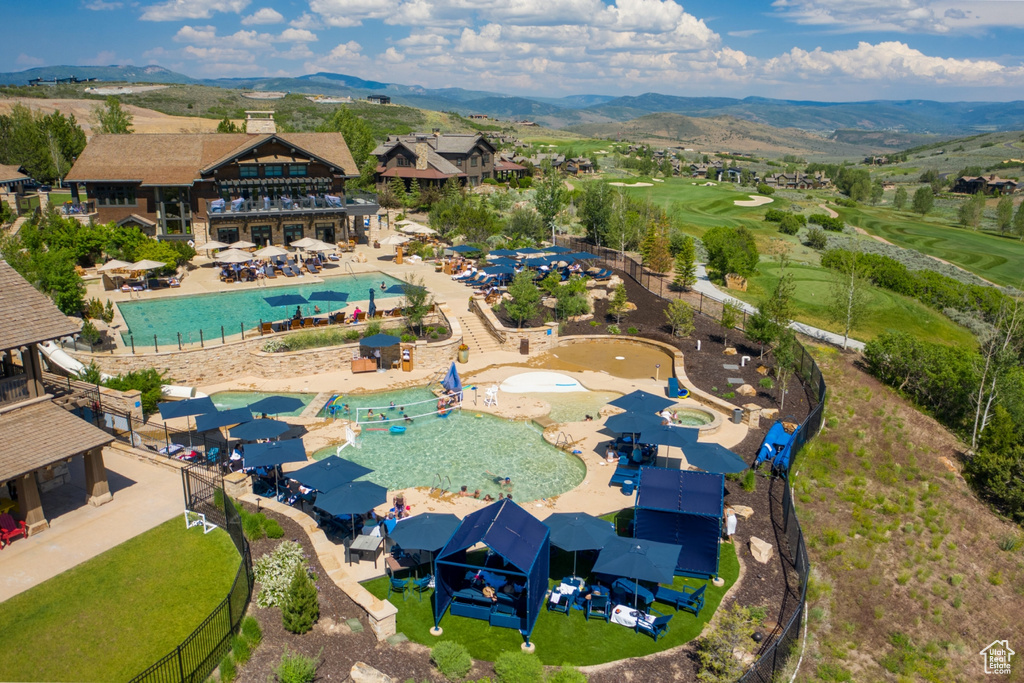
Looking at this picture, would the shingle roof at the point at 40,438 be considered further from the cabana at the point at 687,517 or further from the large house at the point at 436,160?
the large house at the point at 436,160

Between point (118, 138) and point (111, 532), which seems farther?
point (118, 138)

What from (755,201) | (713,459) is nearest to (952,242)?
(755,201)

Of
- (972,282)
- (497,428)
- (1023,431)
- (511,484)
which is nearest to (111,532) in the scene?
(511,484)

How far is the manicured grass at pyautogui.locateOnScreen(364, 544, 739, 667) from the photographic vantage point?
1416cm

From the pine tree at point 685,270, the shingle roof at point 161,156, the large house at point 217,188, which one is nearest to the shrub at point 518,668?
the pine tree at point 685,270

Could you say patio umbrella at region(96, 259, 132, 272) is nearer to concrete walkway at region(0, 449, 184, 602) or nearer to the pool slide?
the pool slide

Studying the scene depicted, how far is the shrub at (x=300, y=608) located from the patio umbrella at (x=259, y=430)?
7.47m

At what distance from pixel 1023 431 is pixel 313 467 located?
89.7 feet

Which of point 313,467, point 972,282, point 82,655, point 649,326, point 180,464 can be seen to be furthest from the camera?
point 972,282

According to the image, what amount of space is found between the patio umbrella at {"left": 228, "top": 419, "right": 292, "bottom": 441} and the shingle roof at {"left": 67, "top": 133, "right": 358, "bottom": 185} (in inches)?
1322

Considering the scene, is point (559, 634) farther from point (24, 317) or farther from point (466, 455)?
point (24, 317)

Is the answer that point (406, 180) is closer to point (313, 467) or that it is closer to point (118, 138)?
point (118, 138)

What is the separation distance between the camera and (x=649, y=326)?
122ft

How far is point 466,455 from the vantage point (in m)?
23.3
